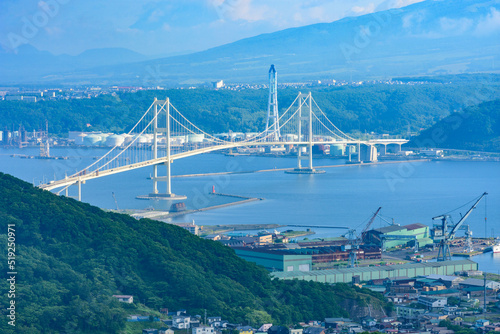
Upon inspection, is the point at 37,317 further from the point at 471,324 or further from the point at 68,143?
the point at 68,143

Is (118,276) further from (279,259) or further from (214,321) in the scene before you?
(279,259)

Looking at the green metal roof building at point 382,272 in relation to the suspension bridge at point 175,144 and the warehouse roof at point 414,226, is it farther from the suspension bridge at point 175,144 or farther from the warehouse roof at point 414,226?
the suspension bridge at point 175,144

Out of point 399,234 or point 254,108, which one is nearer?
point 399,234

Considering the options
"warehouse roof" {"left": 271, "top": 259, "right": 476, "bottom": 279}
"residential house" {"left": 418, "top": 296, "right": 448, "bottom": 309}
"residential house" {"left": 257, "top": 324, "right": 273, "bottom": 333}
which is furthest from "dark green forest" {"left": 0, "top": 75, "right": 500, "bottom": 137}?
"residential house" {"left": 257, "top": 324, "right": 273, "bottom": 333}

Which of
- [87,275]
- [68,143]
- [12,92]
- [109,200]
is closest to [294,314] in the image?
[87,275]

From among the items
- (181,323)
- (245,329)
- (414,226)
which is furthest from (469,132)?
(181,323)

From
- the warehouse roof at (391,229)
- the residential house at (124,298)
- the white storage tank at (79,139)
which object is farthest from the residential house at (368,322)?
the white storage tank at (79,139)
